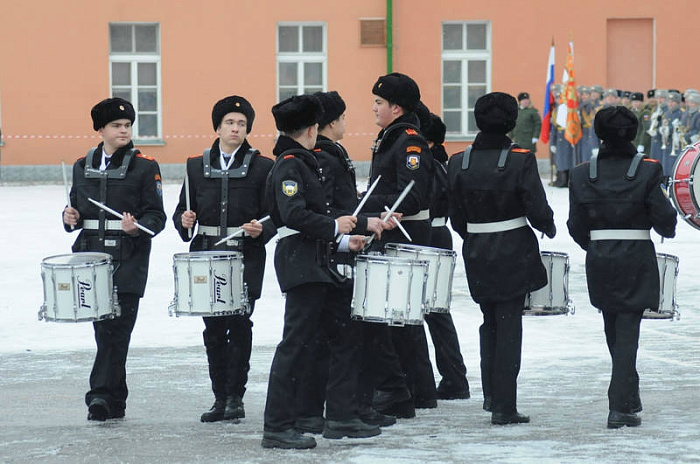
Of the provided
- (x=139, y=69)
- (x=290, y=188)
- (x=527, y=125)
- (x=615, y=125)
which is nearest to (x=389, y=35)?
(x=527, y=125)

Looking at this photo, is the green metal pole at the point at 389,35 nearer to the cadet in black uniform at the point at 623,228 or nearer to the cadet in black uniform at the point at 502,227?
the cadet in black uniform at the point at 502,227

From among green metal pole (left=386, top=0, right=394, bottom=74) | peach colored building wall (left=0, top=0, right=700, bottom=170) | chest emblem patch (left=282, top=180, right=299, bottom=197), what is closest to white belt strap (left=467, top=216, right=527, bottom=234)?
chest emblem patch (left=282, top=180, right=299, bottom=197)

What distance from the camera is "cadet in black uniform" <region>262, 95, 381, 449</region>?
23.3 ft

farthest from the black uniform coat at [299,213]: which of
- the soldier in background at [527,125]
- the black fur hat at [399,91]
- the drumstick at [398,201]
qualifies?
the soldier in background at [527,125]

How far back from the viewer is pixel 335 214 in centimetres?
738

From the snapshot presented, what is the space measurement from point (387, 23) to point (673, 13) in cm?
576

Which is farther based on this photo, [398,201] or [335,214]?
[398,201]

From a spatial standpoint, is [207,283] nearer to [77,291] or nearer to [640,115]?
[77,291]

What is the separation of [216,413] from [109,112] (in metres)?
1.72

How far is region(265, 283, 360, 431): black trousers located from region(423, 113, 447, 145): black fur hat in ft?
4.99

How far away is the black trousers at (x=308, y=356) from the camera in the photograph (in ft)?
23.6

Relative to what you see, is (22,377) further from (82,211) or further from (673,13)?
(673,13)

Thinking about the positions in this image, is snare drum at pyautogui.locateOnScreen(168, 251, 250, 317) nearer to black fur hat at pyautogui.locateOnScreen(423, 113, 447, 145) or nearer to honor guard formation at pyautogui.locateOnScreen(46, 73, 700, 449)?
honor guard formation at pyautogui.locateOnScreen(46, 73, 700, 449)

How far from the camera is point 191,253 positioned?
25.5 ft
